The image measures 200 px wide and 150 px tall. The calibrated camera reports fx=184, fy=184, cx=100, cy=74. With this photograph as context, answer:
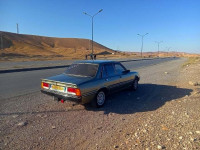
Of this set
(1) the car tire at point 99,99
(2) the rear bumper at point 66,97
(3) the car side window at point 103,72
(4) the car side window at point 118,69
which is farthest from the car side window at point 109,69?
(2) the rear bumper at point 66,97

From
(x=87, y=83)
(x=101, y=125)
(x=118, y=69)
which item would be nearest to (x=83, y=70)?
(x=87, y=83)

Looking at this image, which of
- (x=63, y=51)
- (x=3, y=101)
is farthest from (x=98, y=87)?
(x=63, y=51)

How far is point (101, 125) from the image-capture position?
14.6ft

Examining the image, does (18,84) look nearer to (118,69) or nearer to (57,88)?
(57,88)

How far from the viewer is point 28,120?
4.66 meters

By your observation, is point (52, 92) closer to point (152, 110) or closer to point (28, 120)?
point (28, 120)

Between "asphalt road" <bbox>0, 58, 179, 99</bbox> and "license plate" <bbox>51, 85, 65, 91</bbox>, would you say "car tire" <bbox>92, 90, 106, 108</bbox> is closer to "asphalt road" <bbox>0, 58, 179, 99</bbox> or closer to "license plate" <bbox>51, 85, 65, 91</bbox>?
"license plate" <bbox>51, 85, 65, 91</bbox>

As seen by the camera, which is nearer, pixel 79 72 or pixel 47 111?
pixel 47 111

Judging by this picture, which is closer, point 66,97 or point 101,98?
point 66,97

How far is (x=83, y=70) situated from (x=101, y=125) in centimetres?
212

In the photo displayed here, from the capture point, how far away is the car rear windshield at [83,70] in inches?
227

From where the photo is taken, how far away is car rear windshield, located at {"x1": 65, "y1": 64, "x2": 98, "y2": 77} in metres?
5.77

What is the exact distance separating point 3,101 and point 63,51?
82712mm

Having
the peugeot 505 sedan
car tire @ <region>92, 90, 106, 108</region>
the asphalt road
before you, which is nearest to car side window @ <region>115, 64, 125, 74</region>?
the peugeot 505 sedan
